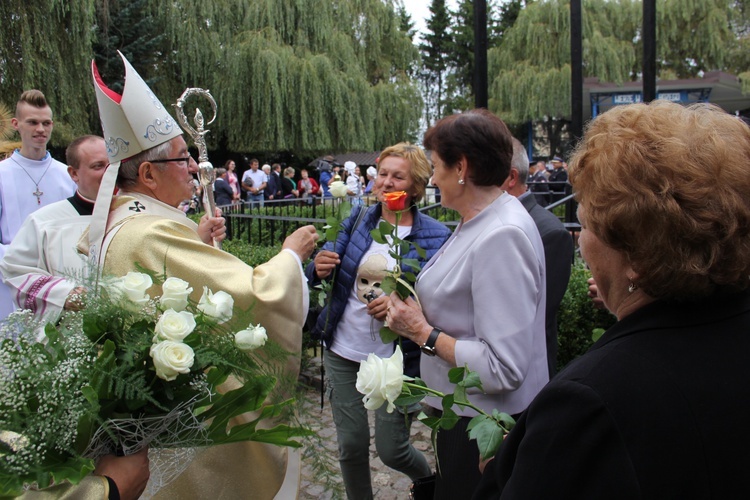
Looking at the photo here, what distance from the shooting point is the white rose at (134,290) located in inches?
60.7

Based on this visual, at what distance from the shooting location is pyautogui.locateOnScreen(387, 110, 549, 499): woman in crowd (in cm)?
197

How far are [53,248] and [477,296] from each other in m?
2.17

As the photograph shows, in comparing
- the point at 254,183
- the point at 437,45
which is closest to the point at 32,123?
the point at 254,183

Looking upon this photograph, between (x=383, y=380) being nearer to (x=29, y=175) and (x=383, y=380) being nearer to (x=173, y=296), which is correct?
(x=173, y=296)

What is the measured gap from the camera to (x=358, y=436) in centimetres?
297

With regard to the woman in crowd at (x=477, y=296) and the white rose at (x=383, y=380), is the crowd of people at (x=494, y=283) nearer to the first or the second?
the woman in crowd at (x=477, y=296)

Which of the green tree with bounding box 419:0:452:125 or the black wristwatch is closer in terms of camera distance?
the black wristwatch

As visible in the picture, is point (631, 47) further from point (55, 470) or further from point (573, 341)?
point (55, 470)

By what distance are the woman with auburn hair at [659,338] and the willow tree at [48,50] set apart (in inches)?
541

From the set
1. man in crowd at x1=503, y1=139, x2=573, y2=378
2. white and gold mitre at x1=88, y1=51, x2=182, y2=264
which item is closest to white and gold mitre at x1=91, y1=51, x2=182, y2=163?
white and gold mitre at x1=88, y1=51, x2=182, y2=264

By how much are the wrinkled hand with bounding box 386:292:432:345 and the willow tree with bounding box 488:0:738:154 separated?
1056 inches

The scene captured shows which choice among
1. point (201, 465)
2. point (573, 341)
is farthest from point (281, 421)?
point (573, 341)

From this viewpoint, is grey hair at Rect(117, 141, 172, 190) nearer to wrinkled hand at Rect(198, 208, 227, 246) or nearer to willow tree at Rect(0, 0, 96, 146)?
wrinkled hand at Rect(198, 208, 227, 246)

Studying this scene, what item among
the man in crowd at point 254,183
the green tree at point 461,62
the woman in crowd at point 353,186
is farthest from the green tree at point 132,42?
the green tree at point 461,62
